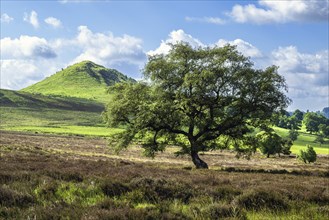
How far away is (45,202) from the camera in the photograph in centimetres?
1020

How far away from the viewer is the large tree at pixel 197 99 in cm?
3672

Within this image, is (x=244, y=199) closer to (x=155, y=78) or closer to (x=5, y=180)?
(x=5, y=180)

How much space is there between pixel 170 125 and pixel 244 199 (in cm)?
2764

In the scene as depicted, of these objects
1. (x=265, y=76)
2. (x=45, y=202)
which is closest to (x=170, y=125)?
(x=265, y=76)

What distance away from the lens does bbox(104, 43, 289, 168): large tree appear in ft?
120

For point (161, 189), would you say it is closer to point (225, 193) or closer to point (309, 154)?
point (225, 193)

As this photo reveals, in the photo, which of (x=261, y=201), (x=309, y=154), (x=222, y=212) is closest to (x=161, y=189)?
(x=261, y=201)

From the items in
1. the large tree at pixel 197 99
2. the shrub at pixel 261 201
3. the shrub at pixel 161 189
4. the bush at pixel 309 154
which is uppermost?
the large tree at pixel 197 99

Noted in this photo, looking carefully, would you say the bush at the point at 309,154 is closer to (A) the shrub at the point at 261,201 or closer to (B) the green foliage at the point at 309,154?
(B) the green foliage at the point at 309,154

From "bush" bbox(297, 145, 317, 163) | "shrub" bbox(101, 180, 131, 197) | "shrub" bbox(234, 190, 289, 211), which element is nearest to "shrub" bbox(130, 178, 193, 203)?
"shrub" bbox(101, 180, 131, 197)

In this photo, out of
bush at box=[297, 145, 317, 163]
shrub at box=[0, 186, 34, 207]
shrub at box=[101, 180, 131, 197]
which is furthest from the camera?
bush at box=[297, 145, 317, 163]

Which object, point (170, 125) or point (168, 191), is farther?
point (170, 125)

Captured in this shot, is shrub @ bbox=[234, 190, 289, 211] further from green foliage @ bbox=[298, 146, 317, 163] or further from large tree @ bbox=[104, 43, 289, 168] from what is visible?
green foliage @ bbox=[298, 146, 317, 163]

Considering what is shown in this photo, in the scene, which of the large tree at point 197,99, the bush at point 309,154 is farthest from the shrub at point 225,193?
the bush at point 309,154
